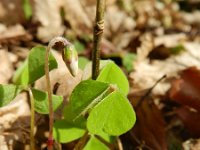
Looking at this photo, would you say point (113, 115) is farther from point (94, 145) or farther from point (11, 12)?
point (11, 12)

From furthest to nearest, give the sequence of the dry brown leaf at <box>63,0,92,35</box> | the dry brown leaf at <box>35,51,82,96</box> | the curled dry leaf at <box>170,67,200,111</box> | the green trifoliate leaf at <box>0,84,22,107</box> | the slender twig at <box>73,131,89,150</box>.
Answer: the dry brown leaf at <box>63,0,92,35</box>, the curled dry leaf at <box>170,67,200,111</box>, the dry brown leaf at <box>35,51,82,96</box>, the slender twig at <box>73,131,89,150</box>, the green trifoliate leaf at <box>0,84,22,107</box>

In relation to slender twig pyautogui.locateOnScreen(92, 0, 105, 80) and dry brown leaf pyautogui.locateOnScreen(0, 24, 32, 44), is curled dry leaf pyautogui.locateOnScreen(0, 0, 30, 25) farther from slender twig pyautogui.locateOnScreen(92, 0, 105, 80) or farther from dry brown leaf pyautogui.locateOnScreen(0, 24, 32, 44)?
slender twig pyautogui.locateOnScreen(92, 0, 105, 80)

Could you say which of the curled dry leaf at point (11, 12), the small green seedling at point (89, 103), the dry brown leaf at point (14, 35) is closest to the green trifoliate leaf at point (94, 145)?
the small green seedling at point (89, 103)

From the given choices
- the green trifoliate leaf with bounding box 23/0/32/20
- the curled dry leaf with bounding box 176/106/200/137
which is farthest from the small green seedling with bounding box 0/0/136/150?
the green trifoliate leaf with bounding box 23/0/32/20

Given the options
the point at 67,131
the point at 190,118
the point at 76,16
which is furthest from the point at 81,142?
the point at 76,16

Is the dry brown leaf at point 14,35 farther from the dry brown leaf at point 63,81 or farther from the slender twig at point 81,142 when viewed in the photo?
the slender twig at point 81,142

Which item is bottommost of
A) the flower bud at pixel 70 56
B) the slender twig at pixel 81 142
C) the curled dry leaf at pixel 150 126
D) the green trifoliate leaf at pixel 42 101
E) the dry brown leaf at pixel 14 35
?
the curled dry leaf at pixel 150 126

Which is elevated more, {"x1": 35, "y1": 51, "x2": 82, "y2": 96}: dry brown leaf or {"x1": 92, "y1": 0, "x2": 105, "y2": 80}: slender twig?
{"x1": 92, "y1": 0, "x2": 105, "y2": 80}: slender twig

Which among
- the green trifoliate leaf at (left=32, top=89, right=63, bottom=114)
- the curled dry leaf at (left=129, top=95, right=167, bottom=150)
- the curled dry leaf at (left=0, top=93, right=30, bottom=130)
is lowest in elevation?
the curled dry leaf at (left=129, top=95, right=167, bottom=150)

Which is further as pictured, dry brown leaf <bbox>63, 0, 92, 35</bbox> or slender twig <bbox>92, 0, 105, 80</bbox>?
dry brown leaf <bbox>63, 0, 92, 35</bbox>

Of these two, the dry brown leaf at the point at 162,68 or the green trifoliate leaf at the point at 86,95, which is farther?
the dry brown leaf at the point at 162,68
